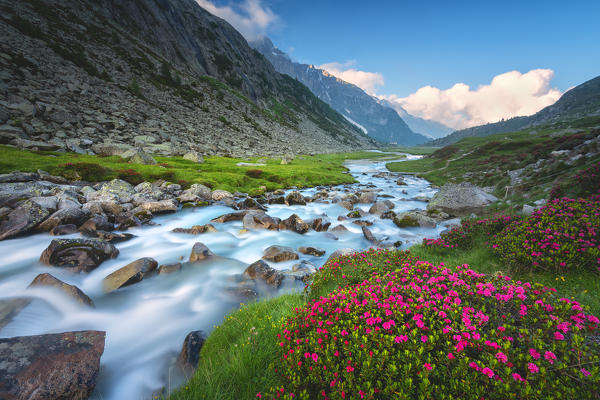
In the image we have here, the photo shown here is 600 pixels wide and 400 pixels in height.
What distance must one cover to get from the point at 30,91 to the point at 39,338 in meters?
44.4

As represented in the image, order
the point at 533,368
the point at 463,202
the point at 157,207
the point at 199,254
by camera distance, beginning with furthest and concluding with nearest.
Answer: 1. the point at 463,202
2. the point at 157,207
3. the point at 199,254
4. the point at 533,368

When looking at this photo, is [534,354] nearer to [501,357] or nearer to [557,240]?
[501,357]

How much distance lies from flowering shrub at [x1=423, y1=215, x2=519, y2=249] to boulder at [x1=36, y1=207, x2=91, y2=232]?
57.2ft

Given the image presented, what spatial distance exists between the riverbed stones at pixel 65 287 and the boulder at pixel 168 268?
2411 millimetres

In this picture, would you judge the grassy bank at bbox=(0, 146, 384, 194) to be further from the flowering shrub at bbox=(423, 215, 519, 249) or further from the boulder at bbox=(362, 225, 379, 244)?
the flowering shrub at bbox=(423, 215, 519, 249)

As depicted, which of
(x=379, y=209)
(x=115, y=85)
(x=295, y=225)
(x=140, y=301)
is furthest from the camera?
(x=115, y=85)

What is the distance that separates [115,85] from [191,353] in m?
66.0

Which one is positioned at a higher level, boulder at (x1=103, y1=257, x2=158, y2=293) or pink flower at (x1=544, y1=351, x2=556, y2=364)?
pink flower at (x1=544, y1=351, x2=556, y2=364)

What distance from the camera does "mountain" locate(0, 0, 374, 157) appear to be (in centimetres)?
2905

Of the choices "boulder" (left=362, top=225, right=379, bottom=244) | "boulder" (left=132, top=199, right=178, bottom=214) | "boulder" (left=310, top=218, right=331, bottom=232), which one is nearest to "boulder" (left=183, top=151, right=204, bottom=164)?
"boulder" (left=132, top=199, right=178, bottom=214)

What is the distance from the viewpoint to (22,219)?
10.8m

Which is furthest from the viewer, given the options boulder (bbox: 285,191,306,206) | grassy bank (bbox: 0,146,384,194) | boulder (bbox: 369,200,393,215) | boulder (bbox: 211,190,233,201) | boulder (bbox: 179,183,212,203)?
boulder (bbox: 285,191,306,206)

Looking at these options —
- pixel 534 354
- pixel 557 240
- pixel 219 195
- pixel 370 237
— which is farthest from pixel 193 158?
pixel 534 354

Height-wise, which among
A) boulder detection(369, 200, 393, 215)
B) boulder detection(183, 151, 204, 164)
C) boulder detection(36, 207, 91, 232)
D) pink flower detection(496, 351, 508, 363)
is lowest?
boulder detection(369, 200, 393, 215)
